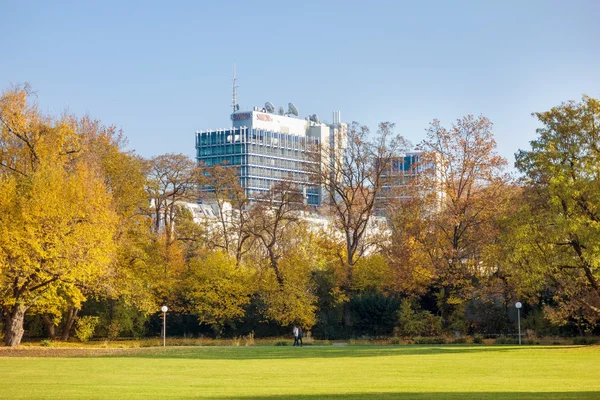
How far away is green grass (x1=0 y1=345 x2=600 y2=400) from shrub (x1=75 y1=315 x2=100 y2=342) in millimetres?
17643

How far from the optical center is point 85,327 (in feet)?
204

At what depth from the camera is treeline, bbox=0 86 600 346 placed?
47844mm

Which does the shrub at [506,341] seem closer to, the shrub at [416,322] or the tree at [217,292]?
the shrub at [416,322]

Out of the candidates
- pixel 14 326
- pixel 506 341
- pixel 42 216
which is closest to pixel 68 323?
pixel 14 326

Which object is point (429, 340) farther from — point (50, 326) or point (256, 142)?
point (256, 142)

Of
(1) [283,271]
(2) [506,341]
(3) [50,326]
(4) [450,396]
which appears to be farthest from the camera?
(1) [283,271]

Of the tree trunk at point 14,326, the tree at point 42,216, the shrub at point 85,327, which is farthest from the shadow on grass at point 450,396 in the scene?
the shrub at point 85,327

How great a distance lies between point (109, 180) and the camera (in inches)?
2318

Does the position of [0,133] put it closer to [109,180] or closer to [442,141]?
[109,180]

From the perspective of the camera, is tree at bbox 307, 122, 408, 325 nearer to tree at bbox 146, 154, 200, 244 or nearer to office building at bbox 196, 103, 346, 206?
tree at bbox 146, 154, 200, 244

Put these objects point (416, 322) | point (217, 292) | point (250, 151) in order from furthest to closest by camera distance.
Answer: point (250, 151) → point (217, 292) → point (416, 322)

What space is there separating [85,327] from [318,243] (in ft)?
64.4

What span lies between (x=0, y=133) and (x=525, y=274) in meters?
33.6

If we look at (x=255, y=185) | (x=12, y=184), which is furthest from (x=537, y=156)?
(x=255, y=185)
